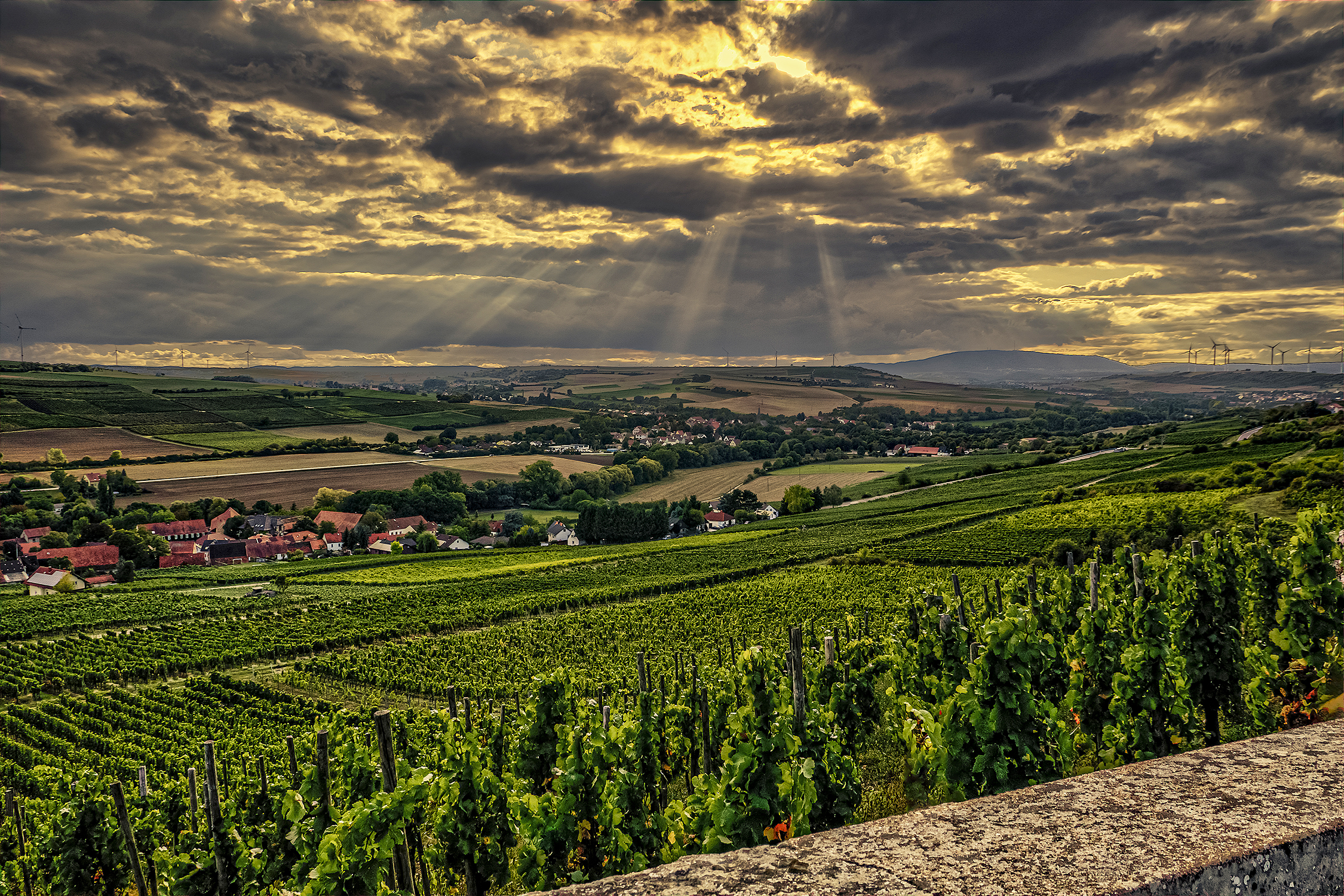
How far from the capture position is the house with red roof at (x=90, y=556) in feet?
248

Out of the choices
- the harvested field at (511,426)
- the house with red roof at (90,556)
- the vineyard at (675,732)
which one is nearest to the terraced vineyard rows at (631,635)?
the vineyard at (675,732)

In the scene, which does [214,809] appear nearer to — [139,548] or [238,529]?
[139,548]

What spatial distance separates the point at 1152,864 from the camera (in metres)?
2.67

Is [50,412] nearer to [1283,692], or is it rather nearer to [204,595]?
[204,595]

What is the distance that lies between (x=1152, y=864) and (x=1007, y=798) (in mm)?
807

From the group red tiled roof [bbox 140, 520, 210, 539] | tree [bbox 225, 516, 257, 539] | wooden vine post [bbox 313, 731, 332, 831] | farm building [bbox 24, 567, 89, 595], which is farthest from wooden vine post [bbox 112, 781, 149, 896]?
tree [bbox 225, 516, 257, 539]

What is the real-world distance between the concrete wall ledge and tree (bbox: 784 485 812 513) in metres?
87.2

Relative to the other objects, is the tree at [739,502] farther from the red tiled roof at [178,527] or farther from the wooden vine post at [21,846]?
the wooden vine post at [21,846]

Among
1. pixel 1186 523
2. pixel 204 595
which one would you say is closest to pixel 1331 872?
pixel 1186 523

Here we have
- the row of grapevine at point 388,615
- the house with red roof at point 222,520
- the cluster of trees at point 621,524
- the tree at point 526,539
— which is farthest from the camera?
the house with red roof at point 222,520

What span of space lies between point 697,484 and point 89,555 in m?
83.8

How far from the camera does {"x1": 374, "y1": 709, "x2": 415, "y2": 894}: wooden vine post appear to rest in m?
5.53

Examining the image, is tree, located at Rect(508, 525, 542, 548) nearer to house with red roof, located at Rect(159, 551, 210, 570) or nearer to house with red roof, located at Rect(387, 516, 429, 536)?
house with red roof, located at Rect(387, 516, 429, 536)

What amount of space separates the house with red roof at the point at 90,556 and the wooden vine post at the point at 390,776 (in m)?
90.4
